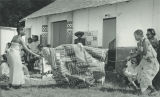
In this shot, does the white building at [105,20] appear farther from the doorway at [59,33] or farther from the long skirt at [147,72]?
the long skirt at [147,72]

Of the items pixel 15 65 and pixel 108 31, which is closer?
pixel 15 65

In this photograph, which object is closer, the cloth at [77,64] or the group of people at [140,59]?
the group of people at [140,59]

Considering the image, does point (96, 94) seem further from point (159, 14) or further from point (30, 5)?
point (30, 5)

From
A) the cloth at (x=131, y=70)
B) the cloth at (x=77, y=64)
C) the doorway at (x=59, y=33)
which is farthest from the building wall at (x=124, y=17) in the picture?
the cloth at (x=77, y=64)

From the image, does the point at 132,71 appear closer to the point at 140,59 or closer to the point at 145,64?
the point at 140,59

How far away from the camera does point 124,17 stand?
1341 cm

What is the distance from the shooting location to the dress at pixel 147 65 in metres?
8.89

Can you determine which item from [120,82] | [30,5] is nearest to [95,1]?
[120,82]

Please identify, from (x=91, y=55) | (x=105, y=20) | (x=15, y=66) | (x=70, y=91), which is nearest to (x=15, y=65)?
(x=15, y=66)

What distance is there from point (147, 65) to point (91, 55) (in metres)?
1.87

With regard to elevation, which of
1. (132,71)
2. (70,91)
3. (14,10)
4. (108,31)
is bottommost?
(70,91)

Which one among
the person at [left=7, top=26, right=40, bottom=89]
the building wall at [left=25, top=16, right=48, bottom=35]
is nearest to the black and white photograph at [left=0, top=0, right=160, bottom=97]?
the person at [left=7, top=26, right=40, bottom=89]

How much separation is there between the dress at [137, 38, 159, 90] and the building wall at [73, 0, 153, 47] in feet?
10.6

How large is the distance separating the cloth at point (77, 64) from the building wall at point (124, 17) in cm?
281
